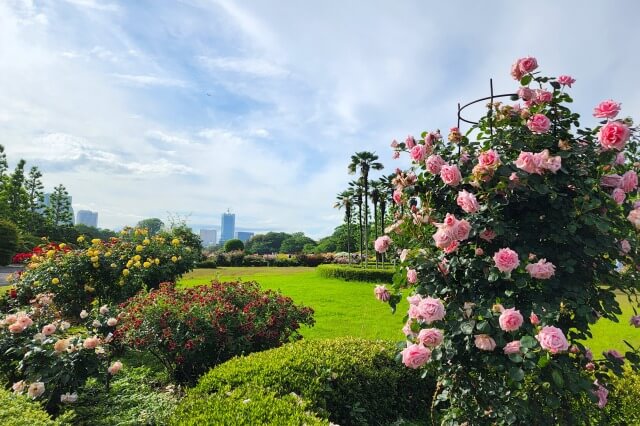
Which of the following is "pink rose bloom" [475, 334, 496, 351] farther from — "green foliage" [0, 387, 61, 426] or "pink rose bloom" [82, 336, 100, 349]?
"pink rose bloom" [82, 336, 100, 349]

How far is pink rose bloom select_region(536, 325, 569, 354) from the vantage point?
2.03 metres

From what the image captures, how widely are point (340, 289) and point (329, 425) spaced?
12106 mm

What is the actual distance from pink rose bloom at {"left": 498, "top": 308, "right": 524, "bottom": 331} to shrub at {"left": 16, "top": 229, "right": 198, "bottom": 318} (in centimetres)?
707

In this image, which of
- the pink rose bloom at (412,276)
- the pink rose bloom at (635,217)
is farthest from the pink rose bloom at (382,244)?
the pink rose bloom at (635,217)

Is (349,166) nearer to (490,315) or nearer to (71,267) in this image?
(71,267)

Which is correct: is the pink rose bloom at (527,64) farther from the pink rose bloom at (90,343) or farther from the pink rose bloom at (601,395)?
the pink rose bloom at (90,343)

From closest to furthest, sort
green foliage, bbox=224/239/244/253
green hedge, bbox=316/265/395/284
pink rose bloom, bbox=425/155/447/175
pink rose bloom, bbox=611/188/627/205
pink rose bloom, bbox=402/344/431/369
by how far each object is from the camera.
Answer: pink rose bloom, bbox=402/344/431/369
pink rose bloom, bbox=611/188/627/205
pink rose bloom, bbox=425/155/447/175
green hedge, bbox=316/265/395/284
green foliage, bbox=224/239/244/253

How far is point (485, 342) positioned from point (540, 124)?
54.0 inches

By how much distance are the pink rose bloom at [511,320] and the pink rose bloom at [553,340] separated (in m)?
0.12

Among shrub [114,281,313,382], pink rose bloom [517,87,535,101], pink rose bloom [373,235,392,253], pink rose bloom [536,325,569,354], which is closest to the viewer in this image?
pink rose bloom [536,325,569,354]

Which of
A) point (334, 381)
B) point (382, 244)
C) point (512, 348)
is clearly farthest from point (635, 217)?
point (334, 381)

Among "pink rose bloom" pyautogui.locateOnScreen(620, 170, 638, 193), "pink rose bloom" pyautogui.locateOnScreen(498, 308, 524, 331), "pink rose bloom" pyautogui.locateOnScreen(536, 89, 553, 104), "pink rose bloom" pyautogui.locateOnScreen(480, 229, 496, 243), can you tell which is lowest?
"pink rose bloom" pyautogui.locateOnScreen(498, 308, 524, 331)

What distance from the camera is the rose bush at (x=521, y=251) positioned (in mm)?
2348

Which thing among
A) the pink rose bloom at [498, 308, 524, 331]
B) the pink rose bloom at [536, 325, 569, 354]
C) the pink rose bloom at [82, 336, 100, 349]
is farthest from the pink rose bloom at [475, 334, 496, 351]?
the pink rose bloom at [82, 336, 100, 349]
